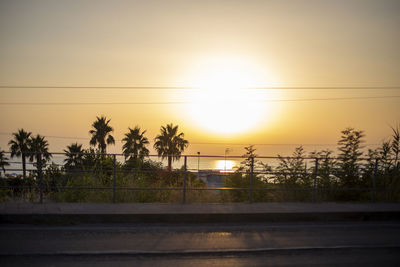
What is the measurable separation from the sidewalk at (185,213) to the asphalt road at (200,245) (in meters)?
0.35

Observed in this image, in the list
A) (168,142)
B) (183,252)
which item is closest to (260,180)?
(183,252)

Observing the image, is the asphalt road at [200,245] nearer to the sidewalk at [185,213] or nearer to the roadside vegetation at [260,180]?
the sidewalk at [185,213]

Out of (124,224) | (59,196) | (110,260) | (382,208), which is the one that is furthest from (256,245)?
(59,196)

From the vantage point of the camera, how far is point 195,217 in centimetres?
755

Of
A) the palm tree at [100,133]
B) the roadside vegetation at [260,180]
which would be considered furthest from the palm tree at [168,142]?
the roadside vegetation at [260,180]

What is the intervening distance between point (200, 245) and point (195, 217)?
1.81 m

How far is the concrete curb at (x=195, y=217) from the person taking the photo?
276 inches

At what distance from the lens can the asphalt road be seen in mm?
4984

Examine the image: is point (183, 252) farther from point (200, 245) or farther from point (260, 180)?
point (260, 180)

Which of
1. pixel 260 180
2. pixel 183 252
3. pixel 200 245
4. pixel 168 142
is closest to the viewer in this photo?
pixel 183 252

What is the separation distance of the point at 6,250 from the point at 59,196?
405cm

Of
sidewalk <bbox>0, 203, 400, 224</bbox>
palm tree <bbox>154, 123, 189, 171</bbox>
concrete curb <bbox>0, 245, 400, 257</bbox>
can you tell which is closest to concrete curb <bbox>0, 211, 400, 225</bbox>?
sidewalk <bbox>0, 203, 400, 224</bbox>

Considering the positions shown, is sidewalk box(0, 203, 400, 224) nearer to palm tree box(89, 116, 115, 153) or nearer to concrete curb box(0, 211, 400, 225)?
concrete curb box(0, 211, 400, 225)

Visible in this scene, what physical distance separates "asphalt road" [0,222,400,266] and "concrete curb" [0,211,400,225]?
12.0 inches
